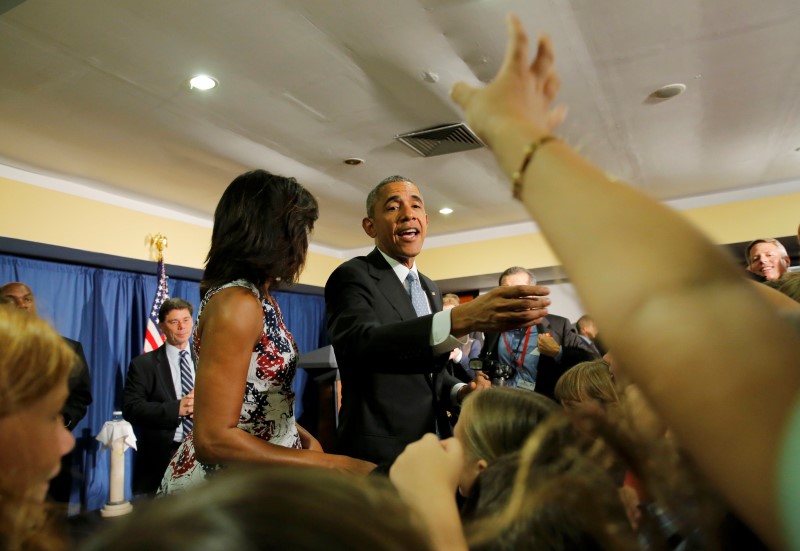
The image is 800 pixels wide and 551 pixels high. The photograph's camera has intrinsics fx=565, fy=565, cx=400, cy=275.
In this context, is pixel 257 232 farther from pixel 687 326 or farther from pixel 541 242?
pixel 541 242

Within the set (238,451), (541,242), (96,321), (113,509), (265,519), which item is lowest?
(113,509)

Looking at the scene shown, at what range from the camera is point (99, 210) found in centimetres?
491

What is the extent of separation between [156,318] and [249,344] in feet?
13.6

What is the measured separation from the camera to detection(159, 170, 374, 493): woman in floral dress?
111 cm

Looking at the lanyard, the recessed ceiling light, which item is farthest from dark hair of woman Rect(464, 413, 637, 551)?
the recessed ceiling light

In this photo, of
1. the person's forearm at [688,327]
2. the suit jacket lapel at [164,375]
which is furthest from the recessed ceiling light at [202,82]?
the person's forearm at [688,327]

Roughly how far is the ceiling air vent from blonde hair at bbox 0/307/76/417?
3332 millimetres

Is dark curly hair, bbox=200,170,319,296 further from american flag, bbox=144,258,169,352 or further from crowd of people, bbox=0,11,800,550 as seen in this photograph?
american flag, bbox=144,258,169,352

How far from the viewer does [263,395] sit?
1.28 m

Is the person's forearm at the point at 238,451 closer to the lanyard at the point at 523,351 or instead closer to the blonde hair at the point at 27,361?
the blonde hair at the point at 27,361

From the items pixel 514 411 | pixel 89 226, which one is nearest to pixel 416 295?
pixel 514 411

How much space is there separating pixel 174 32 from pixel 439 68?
1.34 meters

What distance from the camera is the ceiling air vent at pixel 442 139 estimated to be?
3.83 meters

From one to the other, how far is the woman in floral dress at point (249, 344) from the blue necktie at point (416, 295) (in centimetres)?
40
